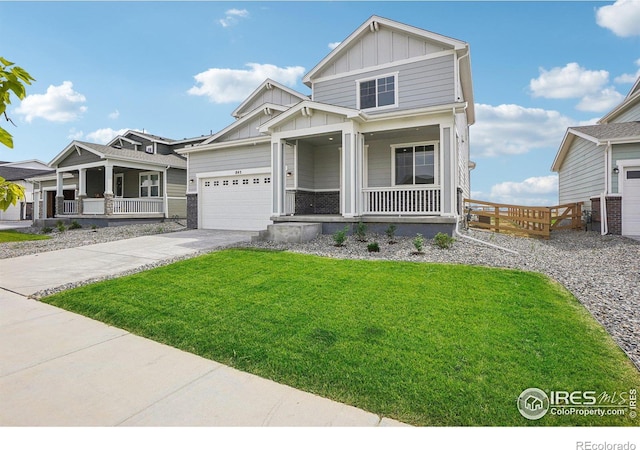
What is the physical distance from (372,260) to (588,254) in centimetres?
549

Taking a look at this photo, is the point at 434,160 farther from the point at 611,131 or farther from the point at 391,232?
the point at 611,131

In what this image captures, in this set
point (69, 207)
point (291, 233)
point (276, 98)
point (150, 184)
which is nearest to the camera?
point (291, 233)

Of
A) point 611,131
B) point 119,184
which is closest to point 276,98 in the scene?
point 119,184

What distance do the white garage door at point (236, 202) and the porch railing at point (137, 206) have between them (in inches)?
217

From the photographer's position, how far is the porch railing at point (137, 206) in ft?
58.5

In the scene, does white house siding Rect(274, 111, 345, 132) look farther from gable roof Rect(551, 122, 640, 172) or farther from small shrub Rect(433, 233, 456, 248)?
gable roof Rect(551, 122, 640, 172)

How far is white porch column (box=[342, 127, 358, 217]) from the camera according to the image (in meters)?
9.94

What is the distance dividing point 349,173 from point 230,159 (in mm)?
6516

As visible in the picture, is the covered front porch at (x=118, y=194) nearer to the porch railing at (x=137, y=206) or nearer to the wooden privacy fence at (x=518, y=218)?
the porch railing at (x=137, y=206)

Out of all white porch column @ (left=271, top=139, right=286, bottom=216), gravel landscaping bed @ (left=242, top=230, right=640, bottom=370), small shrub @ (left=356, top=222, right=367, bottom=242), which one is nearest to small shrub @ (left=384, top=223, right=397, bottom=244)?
gravel landscaping bed @ (left=242, top=230, right=640, bottom=370)

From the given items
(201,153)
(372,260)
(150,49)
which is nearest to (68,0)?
(150,49)

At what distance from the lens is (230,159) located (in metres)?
14.3

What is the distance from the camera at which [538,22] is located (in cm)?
551

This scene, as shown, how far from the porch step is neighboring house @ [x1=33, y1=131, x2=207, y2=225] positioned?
38.1ft
